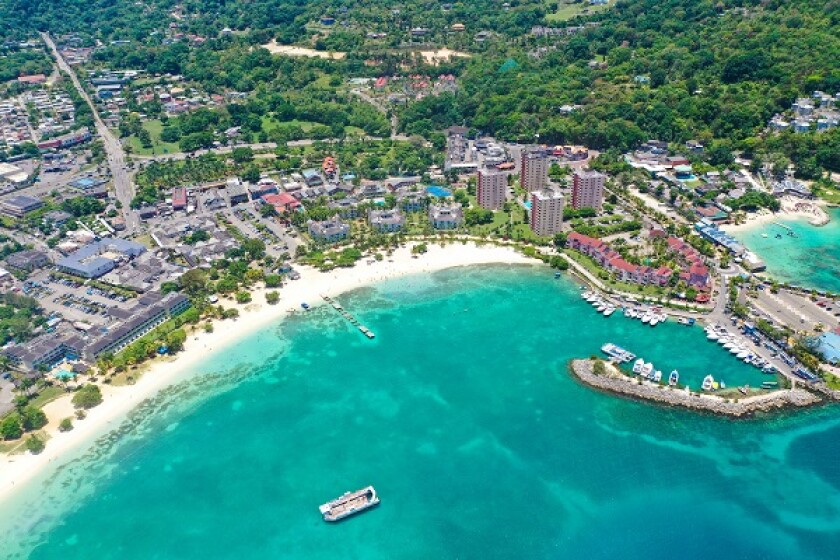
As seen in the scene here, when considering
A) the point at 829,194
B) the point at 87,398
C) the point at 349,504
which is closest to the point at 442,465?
the point at 349,504

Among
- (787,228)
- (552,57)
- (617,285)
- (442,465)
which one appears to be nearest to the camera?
(442,465)

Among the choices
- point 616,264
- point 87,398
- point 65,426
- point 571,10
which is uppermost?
point 571,10

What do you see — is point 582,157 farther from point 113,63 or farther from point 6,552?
point 113,63

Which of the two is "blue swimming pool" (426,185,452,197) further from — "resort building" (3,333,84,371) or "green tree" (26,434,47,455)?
"green tree" (26,434,47,455)

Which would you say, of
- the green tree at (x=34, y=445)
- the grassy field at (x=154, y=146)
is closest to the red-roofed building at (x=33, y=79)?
the grassy field at (x=154, y=146)

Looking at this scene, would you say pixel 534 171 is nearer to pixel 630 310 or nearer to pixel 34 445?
pixel 630 310

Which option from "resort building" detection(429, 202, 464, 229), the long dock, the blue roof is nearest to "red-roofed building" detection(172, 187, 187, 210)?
the long dock

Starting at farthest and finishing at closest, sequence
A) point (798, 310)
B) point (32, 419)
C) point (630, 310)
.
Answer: point (630, 310), point (798, 310), point (32, 419)

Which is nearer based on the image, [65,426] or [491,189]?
[65,426]
